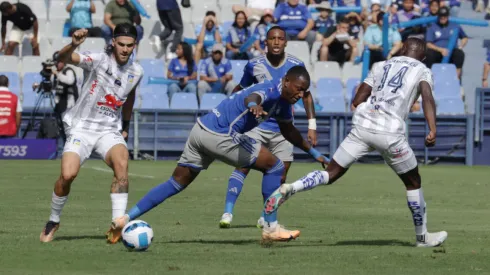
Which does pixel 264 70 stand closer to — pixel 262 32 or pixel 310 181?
pixel 310 181

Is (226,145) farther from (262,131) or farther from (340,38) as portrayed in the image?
(340,38)

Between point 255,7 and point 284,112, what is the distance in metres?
18.7

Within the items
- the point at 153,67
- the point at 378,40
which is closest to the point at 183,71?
the point at 153,67

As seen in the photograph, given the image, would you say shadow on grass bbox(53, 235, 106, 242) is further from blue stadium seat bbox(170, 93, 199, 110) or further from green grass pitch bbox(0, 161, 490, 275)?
blue stadium seat bbox(170, 93, 199, 110)

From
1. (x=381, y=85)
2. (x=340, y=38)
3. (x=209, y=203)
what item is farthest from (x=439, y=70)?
(x=381, y=85)

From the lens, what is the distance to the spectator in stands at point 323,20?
93.4 feet

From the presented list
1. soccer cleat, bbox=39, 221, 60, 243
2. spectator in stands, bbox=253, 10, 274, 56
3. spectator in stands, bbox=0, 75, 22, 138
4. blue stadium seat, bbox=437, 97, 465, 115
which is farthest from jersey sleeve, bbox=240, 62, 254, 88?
blue stadium seat, bbox=437, 97, 465, 115

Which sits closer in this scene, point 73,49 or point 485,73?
point 73,49

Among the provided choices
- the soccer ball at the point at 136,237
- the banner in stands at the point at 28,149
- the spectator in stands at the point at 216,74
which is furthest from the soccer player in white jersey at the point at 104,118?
the spectator in stands at the point at 216,74

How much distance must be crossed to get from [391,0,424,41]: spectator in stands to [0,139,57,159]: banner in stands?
30.1 feet

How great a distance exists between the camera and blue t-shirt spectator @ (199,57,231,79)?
26.2 m

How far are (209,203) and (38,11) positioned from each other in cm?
1606

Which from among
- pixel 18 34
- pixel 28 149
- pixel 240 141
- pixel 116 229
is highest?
pixel 240 141

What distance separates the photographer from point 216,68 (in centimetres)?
2638
